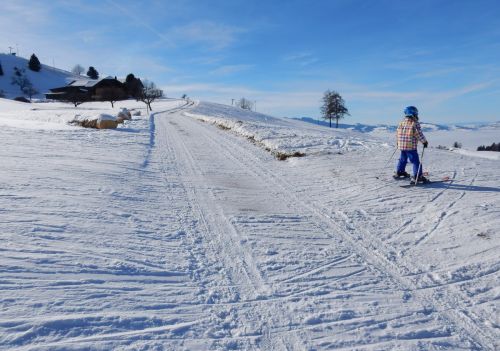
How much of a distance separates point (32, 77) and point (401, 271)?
14428 centimetres

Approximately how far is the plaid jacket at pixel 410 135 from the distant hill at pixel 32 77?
121m

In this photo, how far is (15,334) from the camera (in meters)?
3.08

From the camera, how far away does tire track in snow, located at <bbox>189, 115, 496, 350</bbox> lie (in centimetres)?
351

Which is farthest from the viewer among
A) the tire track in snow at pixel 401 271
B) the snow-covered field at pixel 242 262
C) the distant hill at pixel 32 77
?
the distant hill at pixel 32 77

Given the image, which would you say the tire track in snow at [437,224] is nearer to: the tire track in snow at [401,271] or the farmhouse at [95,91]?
the tire track in snow at [401,271]

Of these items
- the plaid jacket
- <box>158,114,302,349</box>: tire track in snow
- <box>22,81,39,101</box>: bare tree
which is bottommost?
<box>158,114,302,349</box>: tire track in snow

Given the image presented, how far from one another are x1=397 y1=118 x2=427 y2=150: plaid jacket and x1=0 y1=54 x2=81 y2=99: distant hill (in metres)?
121

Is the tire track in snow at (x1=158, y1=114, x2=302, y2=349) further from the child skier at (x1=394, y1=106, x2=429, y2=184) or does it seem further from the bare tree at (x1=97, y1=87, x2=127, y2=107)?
the bare tree at (x1=97, y1=87, x2=127, y2=107)

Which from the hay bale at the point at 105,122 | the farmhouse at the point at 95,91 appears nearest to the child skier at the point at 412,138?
the hay bale at the point at 105,122

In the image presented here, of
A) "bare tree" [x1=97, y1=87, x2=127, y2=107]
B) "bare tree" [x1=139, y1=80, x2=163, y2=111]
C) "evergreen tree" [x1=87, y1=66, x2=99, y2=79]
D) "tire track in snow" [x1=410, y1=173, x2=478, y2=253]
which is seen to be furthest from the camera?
"evergreen tree" [x1=87, y1=66, x2=99, y2=79]

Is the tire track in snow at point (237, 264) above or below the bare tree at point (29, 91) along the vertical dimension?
below

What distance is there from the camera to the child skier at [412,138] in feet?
29.1

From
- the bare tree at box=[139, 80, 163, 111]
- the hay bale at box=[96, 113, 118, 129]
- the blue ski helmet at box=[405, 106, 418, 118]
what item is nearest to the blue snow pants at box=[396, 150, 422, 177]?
the blue ski helmet at box=[405, 106, 418, 118]

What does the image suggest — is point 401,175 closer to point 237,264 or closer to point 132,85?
point 237,264
